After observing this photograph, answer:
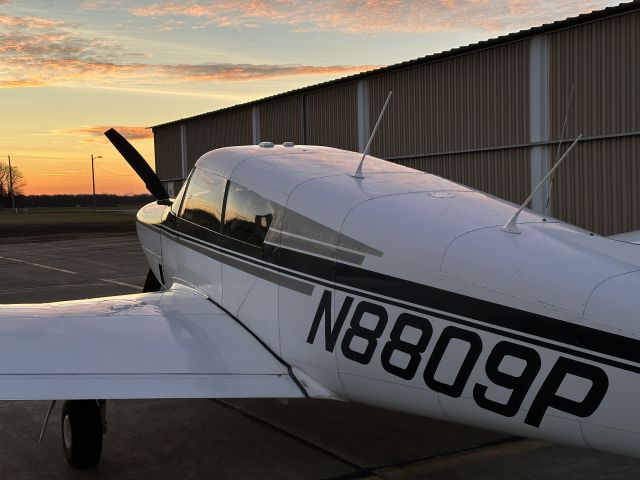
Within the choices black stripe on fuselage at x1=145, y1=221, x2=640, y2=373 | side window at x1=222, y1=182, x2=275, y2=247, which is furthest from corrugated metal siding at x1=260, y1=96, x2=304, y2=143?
black stripe on fuselage at x1=145, y1=221, x2=640, y2=373

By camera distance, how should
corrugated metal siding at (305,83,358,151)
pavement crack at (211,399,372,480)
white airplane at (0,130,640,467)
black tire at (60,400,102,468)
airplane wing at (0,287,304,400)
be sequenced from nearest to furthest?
1. white airplane at (0,130,640,467)
2. airplane wing at (0,287,304,400)
3. pavement crack at (211,399,372,480)
4. black tire at (60,400,102,468)
5. corrugated metal siding at (305,83,358,151)

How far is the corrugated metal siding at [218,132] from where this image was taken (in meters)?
28.5

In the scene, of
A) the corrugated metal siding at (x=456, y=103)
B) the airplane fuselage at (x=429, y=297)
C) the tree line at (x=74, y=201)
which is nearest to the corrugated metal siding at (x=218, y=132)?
the corrugated metal siding at (x=456, y=103)

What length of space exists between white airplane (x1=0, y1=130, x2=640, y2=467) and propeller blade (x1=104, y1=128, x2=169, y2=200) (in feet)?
8.65

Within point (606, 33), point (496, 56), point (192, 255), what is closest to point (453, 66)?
point (496, 56)

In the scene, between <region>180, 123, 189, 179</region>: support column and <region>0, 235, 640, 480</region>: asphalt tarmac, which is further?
<region>180, 123, 189, 179</region>: support column

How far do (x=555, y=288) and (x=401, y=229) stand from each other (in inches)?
43.1

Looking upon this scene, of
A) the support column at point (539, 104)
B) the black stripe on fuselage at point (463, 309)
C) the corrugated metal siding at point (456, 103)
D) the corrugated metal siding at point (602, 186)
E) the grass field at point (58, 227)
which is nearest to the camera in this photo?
the black stripe on fuselage at point (463, 309)

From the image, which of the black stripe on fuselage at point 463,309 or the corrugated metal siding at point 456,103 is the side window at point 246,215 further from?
the corrugated metal siding at point 456,103

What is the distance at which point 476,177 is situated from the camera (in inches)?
705

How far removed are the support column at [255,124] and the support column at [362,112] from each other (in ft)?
22.1

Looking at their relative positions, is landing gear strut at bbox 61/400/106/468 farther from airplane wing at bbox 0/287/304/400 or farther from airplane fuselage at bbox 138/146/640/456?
airplane fuselage at bbox 138/146/640/456

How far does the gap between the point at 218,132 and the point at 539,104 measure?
1738 centimetres

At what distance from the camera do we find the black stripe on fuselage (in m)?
3.46
